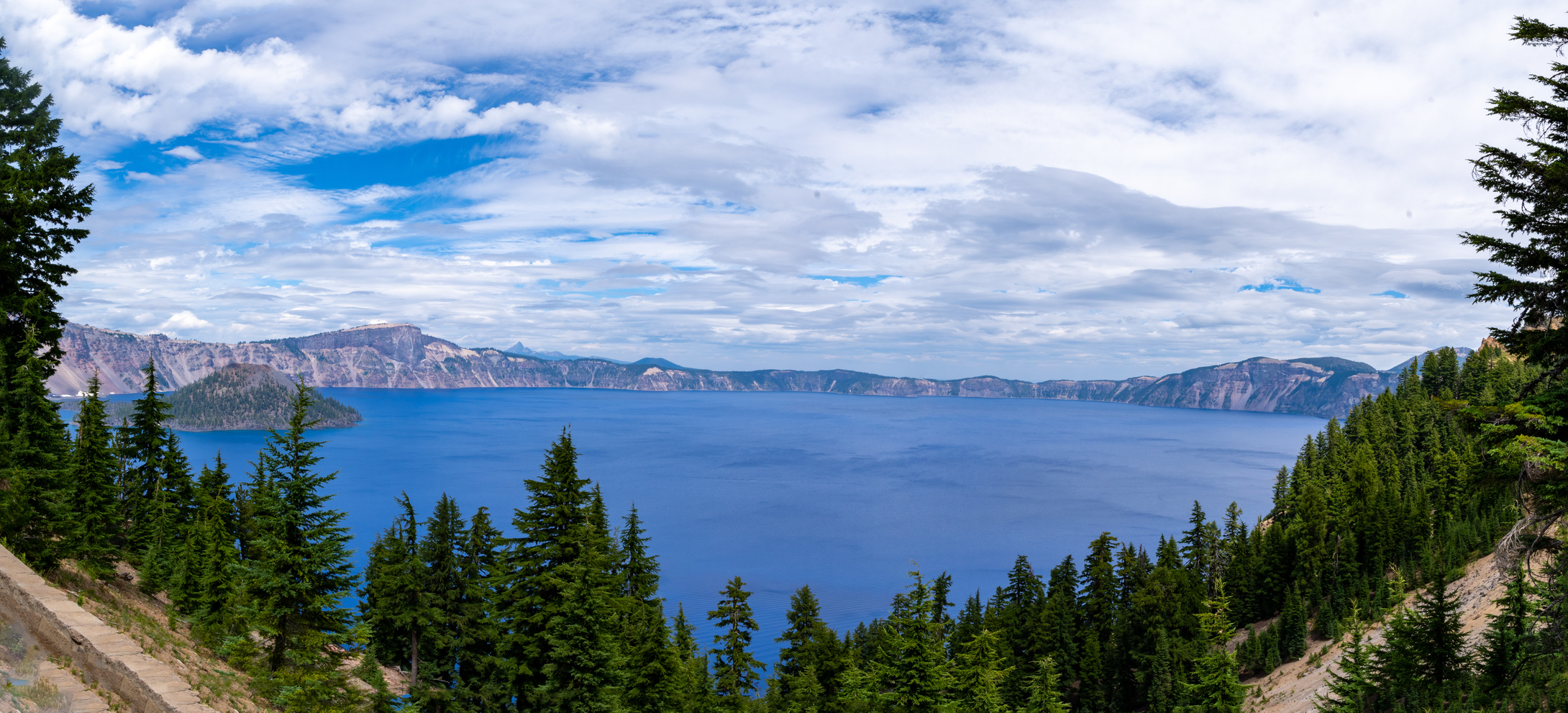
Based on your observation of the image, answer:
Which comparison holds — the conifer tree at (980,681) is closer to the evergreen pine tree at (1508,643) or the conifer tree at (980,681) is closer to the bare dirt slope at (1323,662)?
the evergreen pine tree at (1508,643)

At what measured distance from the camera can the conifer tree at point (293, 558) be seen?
70.3 feet

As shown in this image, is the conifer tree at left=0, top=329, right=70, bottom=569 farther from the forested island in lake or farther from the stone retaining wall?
the stone retaining wall

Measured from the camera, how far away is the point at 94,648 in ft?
52.8

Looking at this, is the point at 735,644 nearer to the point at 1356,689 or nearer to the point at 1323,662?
the point at 1356,689

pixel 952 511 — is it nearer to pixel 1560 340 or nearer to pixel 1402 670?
pixel 1402 670

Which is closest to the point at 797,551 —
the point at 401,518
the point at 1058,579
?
the point at 1058,579

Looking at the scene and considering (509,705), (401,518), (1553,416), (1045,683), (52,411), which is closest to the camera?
(1553,416)

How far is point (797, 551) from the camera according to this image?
404 ft

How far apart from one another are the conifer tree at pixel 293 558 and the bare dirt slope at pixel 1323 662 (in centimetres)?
4807

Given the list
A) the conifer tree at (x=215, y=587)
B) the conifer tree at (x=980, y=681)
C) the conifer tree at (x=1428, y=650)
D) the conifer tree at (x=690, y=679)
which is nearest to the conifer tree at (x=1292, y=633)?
the conifer tree at (x=1428, y=650)

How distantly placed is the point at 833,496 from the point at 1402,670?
14138 centimetres

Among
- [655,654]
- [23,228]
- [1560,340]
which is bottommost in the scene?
[655,654]

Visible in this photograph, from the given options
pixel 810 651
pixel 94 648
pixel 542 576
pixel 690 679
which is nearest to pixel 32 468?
pixel 94 648

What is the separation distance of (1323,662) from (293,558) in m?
64.7
